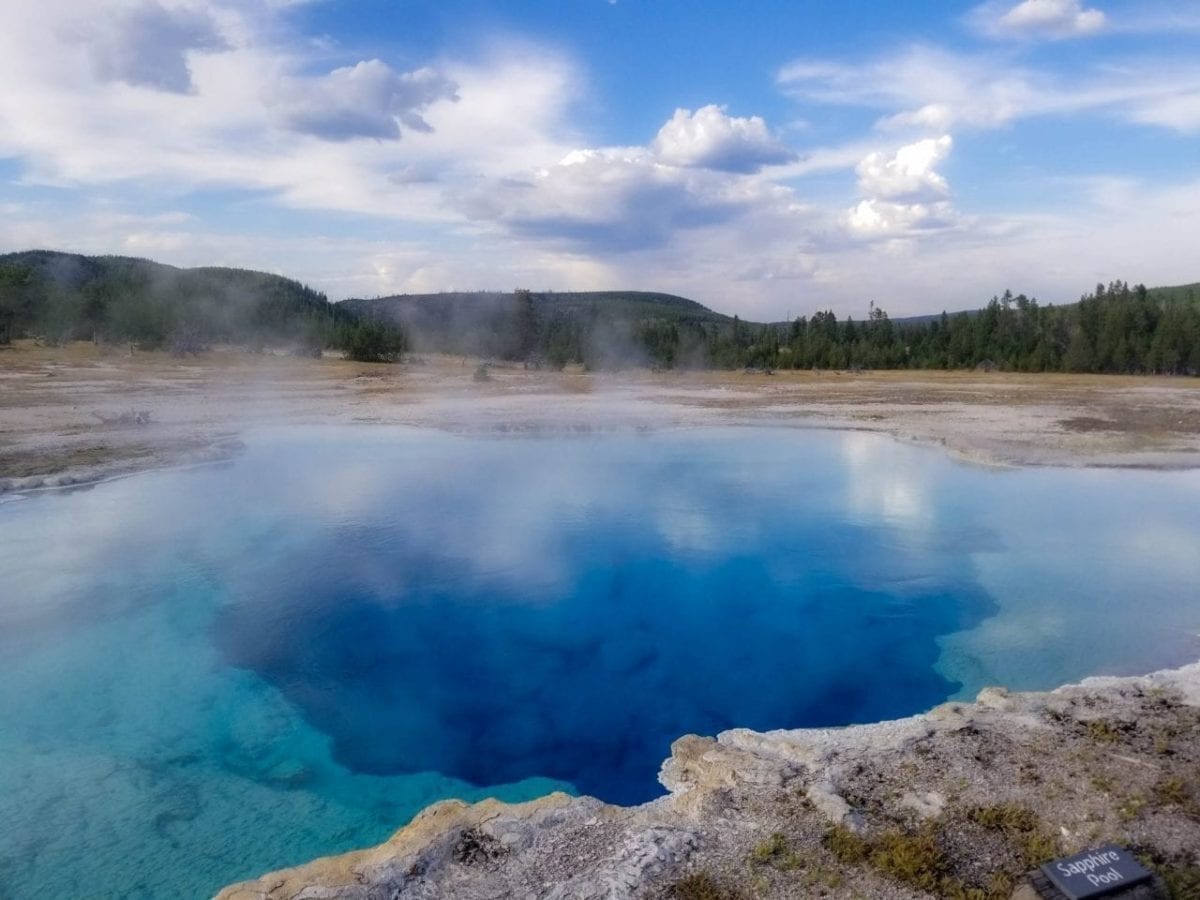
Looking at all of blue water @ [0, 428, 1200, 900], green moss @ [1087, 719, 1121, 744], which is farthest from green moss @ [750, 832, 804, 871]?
green moss @ [1087, 719, 1121, 744]

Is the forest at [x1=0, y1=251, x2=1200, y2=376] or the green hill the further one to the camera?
the green hill

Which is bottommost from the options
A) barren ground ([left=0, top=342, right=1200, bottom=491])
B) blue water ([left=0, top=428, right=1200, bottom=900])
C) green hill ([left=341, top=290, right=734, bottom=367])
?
blue water ([left=0, top=428, right=1200, bottom=900])

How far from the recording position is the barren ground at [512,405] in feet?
49.4

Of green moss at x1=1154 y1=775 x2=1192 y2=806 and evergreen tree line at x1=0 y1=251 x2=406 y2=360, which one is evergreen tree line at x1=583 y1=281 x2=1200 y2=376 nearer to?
evergreen tree line at x1=0 y1=251 x2=406 y2=360

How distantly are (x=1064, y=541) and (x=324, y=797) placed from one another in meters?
8.46

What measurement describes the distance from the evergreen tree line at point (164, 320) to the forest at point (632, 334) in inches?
3.3

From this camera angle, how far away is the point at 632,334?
4619 cm

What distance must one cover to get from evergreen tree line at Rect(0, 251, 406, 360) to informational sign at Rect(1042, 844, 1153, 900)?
37919mm

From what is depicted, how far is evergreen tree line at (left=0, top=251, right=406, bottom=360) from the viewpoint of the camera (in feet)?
124

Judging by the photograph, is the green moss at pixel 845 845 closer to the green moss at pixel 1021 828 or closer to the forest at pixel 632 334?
the green moss at pixel 1021 828

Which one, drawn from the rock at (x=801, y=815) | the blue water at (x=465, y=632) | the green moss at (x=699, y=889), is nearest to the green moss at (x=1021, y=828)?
the rock at (x=801, y=815)

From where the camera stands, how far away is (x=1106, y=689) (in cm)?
555

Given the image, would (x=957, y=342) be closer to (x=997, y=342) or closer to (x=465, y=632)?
(x=997, y=342)

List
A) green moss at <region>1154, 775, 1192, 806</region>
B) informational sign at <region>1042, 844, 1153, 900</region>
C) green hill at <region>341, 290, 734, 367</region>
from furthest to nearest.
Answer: green hill at <region>341, 290, 734, 367</region> → green moss at <region>1154, 775, 1192, 806</region> → informational sign at <region>1042, 844, 1153, 900</region>
